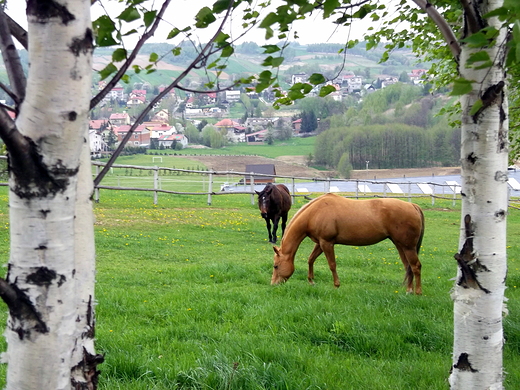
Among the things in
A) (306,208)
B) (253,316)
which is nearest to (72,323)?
(253,316)

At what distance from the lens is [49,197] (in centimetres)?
147

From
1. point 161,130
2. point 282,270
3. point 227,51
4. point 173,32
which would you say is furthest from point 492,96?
point 161,130

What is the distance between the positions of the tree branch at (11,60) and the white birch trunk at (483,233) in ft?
6.68

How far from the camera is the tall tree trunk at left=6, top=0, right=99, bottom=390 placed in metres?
1.42

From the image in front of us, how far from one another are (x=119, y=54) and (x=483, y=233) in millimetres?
1968

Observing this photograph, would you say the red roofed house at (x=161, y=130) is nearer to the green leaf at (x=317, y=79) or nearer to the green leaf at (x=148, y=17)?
the green leaf at (x=317, y=79)

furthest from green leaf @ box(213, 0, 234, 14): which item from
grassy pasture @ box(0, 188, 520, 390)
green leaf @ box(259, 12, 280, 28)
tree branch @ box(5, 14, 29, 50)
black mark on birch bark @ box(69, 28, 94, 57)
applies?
grassy pasture @ box(0, 188, 520, 390)

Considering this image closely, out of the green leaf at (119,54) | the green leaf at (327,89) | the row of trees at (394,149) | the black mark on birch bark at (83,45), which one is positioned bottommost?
the black mark on birch bark at (83,45)

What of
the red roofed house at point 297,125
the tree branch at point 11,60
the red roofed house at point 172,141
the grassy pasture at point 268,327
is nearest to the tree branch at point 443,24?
the tree branch at point 11,60

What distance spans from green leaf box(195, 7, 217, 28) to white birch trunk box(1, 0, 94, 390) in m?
0.83

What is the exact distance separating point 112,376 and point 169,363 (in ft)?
1.26

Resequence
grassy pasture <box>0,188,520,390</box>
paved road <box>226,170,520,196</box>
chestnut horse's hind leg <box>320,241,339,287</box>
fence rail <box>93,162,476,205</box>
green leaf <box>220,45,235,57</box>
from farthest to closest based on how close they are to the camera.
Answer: paved road <box>226,170,520,196</box>
fence rail <box>93,162,476,205</box>
chestnut horse's hind leg <box>320,241,339,287</box>
grassy pasture <box>0,188,520,390</box>
green leaf <box>220,45,235,57</box>

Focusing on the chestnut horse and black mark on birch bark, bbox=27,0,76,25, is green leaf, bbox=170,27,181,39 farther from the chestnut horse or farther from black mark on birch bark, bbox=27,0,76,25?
the chestnut horse

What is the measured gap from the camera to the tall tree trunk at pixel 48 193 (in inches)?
56.0
